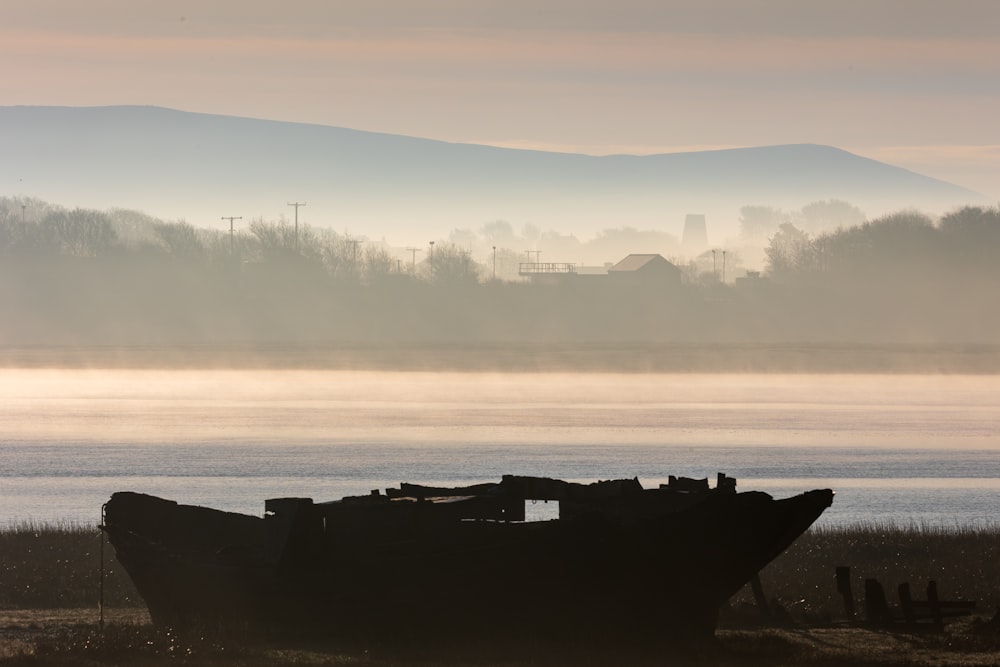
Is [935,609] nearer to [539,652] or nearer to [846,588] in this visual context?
[846,588]

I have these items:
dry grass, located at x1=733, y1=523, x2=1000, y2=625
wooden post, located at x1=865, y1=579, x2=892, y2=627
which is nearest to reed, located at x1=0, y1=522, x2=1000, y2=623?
dry grass, located at x1=733, y1=523, x2=1000, y2=625

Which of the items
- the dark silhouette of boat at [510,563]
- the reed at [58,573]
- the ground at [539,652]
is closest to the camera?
the ground at [539,652]

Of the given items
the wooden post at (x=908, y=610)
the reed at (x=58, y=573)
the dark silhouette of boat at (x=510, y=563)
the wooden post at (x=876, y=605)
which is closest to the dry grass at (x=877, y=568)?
the wooden post at (x=876, y=605)

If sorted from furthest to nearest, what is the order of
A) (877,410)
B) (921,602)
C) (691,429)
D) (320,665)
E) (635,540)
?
(877,410)
(691,429)
(921,602)
(635,540)
(320,665)

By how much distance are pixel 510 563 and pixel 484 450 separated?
276ft

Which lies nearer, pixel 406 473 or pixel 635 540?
pixel 635 540

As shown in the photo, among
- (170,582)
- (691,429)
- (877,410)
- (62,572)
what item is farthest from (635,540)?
(877,410)

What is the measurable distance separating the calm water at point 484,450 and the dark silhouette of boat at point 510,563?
111 ft

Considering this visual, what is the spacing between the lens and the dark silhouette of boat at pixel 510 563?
25.6 meters

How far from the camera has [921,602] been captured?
28.0 m

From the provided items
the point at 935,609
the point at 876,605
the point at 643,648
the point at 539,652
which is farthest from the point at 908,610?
the point at 539,652

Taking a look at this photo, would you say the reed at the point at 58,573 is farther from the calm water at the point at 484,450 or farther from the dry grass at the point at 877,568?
the calm water at the point at 484,450

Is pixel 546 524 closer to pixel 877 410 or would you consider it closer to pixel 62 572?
pixel 62 572

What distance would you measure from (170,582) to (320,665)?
20.9 ft
